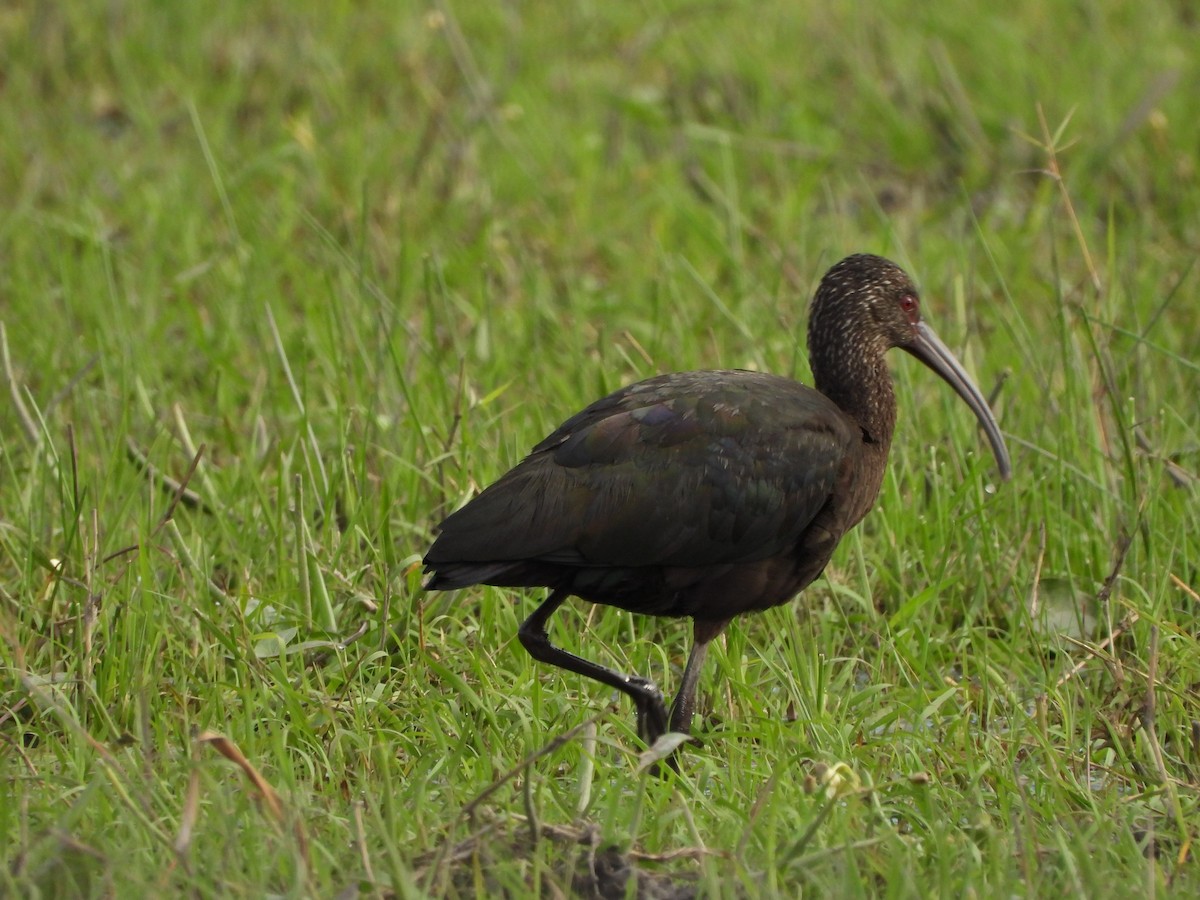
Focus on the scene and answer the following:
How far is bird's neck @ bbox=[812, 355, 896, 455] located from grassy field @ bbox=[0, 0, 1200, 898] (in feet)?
1.13

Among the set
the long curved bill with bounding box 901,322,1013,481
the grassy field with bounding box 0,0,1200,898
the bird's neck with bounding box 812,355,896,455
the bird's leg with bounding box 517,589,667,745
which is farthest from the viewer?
the long curved bill with bounding box 901,322,1013,481

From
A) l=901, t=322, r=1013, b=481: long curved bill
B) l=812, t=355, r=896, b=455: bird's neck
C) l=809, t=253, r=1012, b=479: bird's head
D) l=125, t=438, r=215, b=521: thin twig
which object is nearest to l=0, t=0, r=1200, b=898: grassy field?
l=125, t=438, r=215, b=521: thin twig

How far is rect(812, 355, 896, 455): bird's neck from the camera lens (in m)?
4.29

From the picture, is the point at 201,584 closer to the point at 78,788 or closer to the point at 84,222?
the point at 78,788

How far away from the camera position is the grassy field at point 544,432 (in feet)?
10.8

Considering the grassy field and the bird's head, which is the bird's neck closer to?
the bird's head

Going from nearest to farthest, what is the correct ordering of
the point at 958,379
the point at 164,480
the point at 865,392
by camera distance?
the point at 865,392 → the point at 958,379 → the point at 164,480

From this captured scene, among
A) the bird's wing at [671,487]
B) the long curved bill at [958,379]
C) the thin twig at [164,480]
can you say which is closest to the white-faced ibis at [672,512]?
the bird's wing at [671,487]

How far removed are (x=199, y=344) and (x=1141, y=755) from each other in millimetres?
3277

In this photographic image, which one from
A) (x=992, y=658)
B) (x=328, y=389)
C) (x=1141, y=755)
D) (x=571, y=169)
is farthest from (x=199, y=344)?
(x=1141, y=755)

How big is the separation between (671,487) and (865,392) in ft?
2.12

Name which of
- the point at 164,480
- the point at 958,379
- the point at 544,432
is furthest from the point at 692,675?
the point at 164,480

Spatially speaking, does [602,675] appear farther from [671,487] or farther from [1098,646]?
[1098,646]

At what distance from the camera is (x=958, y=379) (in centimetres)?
454
